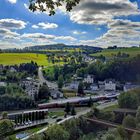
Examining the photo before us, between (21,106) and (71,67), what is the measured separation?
972 inches

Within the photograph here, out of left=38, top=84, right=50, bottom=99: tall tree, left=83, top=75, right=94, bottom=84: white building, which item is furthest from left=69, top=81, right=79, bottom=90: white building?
left=38, top=84, right=50, bottom=99: tall tree

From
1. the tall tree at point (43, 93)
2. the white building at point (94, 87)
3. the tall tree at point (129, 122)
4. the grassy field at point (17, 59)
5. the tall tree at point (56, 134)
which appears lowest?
the white building at point (94, 87)

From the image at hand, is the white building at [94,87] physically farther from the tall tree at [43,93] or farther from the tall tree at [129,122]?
the tall tree at [129,122]

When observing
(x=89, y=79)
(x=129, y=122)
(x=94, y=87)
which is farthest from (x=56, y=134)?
(x=89, y=79)

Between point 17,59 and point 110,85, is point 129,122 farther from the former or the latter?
point 17,59

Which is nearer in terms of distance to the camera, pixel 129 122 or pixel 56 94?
pixel 129 122

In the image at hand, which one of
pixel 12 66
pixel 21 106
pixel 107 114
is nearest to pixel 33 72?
pixel 12 66

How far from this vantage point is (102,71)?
48.9 m

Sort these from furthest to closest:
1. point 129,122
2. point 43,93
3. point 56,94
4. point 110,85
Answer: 1. point 110,85
2. point 56,94
3. point 43,93
4. point 129,122

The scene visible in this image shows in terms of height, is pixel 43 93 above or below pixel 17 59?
below

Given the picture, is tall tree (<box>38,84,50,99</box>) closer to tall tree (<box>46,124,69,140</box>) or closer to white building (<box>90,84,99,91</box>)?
white building (<box>90,84,99,91</box>)

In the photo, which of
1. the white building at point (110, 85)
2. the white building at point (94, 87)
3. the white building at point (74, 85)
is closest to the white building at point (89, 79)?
the white building at point (94, 87)

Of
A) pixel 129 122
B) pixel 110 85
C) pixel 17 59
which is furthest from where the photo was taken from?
pixel 17 59

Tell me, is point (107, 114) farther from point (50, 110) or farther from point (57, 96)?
point (57, 96)
